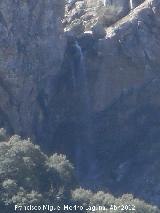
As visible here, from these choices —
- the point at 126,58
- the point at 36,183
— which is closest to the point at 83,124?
the point at 126,58

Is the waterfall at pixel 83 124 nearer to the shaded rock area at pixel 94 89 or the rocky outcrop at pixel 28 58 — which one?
the shaded rock area at pixel 94 89

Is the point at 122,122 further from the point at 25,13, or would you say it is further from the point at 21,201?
the point at 21,201

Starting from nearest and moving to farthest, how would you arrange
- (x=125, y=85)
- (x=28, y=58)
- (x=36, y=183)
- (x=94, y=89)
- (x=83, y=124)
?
(x=36, y=183) < (x=28, y=58) < (x=83, y=124) < (x=125, y=85) < (x=94, y=89)

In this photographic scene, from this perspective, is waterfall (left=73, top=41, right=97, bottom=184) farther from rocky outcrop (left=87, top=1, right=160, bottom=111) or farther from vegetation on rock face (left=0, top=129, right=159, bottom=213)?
vegetation on rock face (left=0, top=129, right=159, bottom=213)

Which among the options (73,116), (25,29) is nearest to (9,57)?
(25,29)

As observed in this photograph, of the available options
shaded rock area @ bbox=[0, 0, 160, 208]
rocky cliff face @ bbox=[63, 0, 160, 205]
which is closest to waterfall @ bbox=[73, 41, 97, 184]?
shaded rock area @ bbox=[0, 0, 160, 208]

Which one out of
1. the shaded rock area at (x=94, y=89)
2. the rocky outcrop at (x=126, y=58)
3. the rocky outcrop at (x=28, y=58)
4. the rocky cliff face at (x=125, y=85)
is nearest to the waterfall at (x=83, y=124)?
the shaded rock area at (x=94, y=89)

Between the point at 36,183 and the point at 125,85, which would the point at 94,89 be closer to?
the point at 125,85
